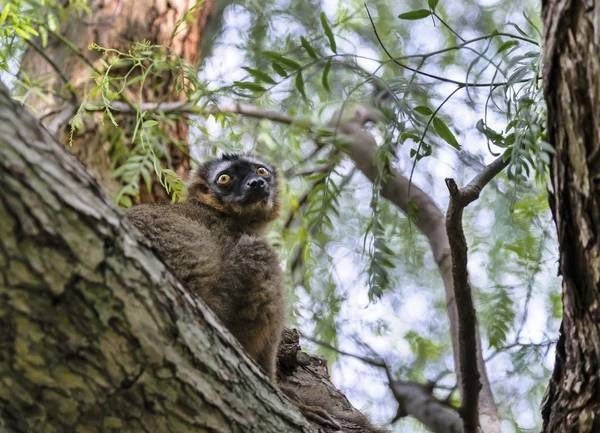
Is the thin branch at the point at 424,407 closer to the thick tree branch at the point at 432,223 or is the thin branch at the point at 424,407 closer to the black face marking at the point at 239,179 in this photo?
the thick tree branch at the point at 432,223

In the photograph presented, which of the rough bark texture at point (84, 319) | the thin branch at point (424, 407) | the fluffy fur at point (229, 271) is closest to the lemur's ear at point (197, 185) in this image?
the fluffy fur at point (229, 271)

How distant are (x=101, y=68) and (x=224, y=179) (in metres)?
1.94

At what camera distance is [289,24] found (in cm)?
693

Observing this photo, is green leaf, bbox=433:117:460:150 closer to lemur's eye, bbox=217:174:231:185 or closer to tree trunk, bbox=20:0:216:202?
lemur's eye, bbox=217:174:231:185

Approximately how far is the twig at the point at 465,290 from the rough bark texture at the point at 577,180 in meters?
0.55

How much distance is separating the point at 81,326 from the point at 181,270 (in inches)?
62.3

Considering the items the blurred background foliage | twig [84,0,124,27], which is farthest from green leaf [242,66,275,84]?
twig [84,0,124,27]

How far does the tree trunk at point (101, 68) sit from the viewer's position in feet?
19.9

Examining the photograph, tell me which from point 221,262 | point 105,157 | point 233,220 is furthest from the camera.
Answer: point 105,157

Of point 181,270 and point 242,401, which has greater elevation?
point 181,270

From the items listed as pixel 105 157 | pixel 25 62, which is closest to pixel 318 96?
pixel 105 157

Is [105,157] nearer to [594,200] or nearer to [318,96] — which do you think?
[318,96]

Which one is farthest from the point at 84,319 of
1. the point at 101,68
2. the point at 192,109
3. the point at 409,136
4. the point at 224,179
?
the point at 101,68

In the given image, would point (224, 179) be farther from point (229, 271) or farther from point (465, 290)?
point (465, 290)
